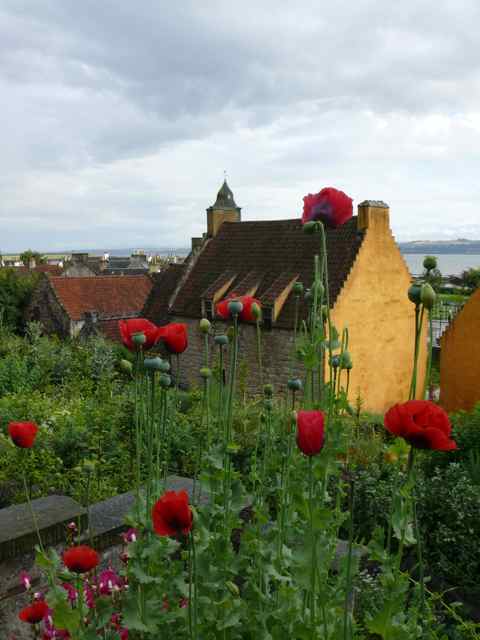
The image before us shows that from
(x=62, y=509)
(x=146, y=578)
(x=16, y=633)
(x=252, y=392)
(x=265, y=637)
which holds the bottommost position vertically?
(x=252, y=392)

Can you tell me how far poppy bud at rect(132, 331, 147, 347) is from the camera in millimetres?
2033

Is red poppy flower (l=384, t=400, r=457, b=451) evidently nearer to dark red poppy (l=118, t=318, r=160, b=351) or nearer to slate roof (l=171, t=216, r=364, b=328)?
dark red poppy (l=118, t=318, r=160, b=351)

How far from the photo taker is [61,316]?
77.1 ft

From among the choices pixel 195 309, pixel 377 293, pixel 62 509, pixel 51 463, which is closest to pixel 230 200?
pixel 195 309

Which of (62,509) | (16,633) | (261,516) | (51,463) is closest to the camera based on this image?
(261,516)

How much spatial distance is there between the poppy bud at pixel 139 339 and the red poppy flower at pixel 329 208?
2.48 ft

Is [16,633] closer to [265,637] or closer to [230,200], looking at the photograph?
[265,637]

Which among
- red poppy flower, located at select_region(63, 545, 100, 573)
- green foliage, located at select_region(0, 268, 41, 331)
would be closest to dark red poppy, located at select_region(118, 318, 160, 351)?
red poppy flower, located at select_region(63, 545, 100, 573)

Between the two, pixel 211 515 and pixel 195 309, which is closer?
pixel 211 515

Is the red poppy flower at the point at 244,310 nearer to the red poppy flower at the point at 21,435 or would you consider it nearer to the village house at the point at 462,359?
the red poppy flower at the point at 21,435

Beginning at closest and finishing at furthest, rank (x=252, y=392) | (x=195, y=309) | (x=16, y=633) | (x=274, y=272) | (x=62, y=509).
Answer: (x=16, y=633)
(x=62, y=509)
(x=252, y=392)
(x=274, y=272)
(x=195, y=309)

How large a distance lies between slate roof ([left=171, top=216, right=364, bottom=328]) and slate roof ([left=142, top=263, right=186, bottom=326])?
2.02ft

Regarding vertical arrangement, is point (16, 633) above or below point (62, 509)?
below

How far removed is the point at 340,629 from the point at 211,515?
2.16 ft
